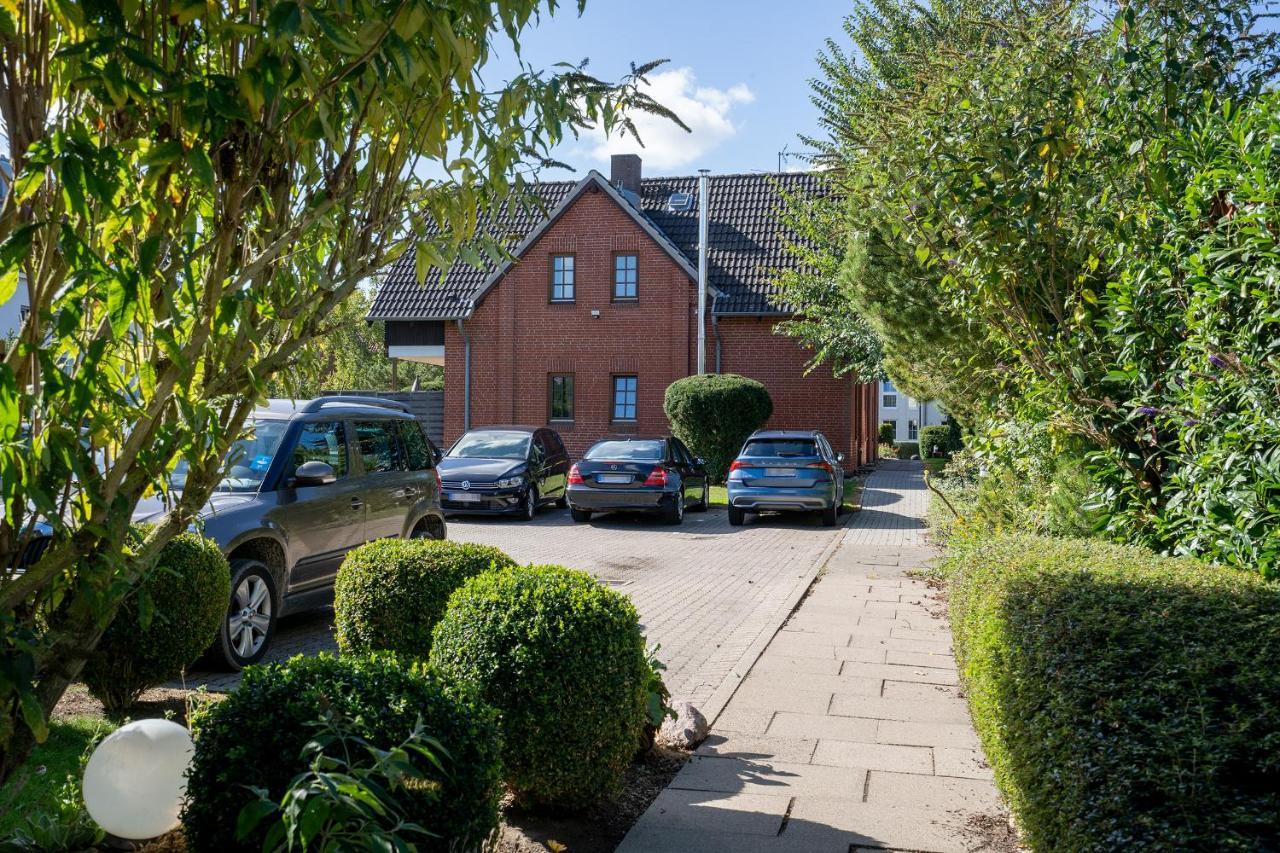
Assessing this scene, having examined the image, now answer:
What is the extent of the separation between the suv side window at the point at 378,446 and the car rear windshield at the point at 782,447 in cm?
971

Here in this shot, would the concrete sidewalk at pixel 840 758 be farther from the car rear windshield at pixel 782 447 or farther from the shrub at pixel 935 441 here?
the shrub at pixel 935 441

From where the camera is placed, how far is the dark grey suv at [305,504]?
24.3 feet

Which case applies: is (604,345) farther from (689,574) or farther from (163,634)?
(163,634)

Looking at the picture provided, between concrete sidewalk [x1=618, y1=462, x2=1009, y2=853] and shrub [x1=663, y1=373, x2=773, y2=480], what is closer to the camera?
concrete sidewalk [x1=618, y1=462, x2=1009, y2=853]

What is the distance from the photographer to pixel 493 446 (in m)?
19.7

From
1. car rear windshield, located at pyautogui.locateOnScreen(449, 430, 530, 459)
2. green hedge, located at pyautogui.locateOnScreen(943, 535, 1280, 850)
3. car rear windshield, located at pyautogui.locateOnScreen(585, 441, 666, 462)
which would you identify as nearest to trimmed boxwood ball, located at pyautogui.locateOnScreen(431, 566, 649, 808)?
green hedge, located at pyautogui.locateOnScreen(943, 535, 1280, 850)

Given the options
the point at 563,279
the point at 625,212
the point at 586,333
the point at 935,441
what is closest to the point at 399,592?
the point at 586,333

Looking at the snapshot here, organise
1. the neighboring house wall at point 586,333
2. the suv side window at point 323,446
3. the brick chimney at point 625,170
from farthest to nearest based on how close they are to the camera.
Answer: the brick chimney at point 625,170, the neighboring house wall at point 586,333, the suv side window at point 323,446

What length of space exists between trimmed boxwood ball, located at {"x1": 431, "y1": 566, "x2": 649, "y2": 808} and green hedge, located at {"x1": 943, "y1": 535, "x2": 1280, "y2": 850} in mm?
1469

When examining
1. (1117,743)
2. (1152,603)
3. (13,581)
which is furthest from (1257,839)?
(13,581)

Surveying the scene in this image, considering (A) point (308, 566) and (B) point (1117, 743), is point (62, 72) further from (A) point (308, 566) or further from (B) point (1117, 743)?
(A) point (308, 566)

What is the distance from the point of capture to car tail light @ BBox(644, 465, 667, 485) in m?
Result: 18.1

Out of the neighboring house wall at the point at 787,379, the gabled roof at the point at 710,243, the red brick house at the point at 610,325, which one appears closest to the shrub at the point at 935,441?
the red brick house at the point at 610,325

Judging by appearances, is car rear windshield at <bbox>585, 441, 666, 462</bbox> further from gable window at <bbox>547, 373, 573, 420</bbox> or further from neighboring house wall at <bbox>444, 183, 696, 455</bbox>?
gable window at <bbox>547, 373, 573, 420</bbox>
